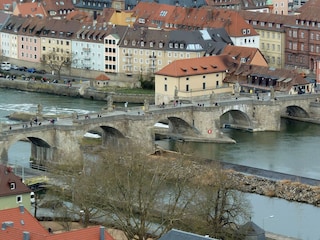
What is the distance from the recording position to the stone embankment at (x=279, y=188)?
225ft

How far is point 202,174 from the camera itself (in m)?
66.0

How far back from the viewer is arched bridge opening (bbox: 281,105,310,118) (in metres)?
87.2

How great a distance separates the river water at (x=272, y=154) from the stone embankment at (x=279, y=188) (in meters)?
0.55

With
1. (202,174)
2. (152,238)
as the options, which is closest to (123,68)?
(202,174)

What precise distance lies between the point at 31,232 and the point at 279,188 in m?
20.9

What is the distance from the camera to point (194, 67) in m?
88.1

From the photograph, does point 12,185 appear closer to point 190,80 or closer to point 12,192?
point 12,192

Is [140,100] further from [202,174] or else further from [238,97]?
[202,174]

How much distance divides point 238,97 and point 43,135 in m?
14.2

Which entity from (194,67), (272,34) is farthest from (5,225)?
(272,34)

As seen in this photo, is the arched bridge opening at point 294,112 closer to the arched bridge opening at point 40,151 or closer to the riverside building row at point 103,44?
the riverside building row at point 103,44

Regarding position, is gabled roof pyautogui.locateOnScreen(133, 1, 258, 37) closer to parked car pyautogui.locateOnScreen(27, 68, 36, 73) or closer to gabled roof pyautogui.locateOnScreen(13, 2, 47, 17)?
parked car pyautogui.locateOnScreen(27, 68, 36, 73)

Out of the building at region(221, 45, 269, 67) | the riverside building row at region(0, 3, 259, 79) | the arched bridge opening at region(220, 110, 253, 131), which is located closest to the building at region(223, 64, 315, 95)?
the building at region(221, 45, 269, 67)

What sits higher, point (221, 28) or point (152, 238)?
point (221, 28)
